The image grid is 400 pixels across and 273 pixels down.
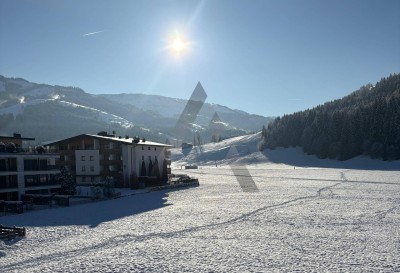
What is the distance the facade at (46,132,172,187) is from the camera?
70375 millimetres

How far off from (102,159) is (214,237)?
1831 inches

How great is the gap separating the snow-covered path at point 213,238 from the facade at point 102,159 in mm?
23173

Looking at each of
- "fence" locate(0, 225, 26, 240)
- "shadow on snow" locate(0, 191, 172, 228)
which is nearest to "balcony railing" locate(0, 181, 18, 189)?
"shadow on snow" locate(0, 191, 172, 228)

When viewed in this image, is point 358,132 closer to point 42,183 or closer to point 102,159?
point 102,159

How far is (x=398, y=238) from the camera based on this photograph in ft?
88.7

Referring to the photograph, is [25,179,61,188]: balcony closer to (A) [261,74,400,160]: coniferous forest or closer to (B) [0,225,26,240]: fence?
(B) [0,225,26,240]: fence

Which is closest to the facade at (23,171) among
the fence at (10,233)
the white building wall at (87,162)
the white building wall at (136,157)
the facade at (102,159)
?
the white building wall at (87,162)

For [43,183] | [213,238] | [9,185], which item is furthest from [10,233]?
[43,183]

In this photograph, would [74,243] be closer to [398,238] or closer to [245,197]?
[398,238]

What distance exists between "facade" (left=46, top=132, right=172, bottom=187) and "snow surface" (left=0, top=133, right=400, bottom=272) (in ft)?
68.4

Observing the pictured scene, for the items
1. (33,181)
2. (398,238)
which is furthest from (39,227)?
A: (398,238)

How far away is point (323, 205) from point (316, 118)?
122449 mm

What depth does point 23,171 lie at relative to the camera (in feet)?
170

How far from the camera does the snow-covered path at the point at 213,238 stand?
2174 centimetres
